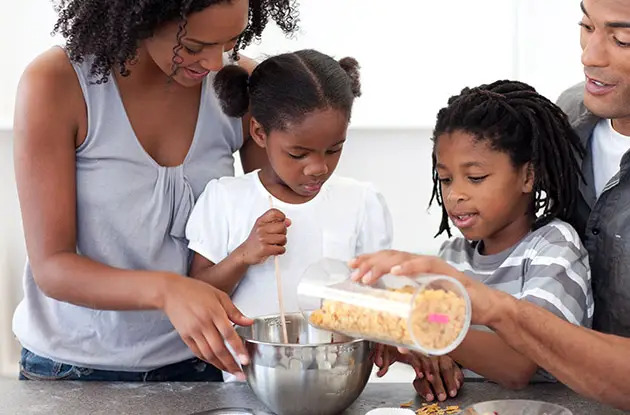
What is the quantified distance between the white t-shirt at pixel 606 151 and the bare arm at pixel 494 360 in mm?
405

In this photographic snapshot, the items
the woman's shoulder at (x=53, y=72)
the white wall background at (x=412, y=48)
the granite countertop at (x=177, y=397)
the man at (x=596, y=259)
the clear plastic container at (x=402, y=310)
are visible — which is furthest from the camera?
the white wall background at (x=412, y=48)

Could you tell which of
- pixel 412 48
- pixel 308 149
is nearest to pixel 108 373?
pixel 308 149

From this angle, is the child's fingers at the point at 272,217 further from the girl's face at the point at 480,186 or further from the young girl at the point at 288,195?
the girl's face at the point at 480,186

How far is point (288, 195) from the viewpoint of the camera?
2033 mm

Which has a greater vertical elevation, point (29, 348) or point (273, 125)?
point (273, 125)

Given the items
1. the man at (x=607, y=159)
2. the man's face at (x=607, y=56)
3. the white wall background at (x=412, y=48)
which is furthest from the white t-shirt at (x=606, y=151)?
the white wall background at (x=412, y=48)

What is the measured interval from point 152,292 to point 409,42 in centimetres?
197

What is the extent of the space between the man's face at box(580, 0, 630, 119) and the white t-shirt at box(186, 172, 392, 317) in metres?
0.50

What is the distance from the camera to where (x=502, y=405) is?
156cm

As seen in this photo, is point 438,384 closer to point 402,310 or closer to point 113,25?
point 402,310

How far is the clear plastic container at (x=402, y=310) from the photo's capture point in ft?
4.32

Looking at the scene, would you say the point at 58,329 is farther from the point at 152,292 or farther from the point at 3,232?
the point at 3,232

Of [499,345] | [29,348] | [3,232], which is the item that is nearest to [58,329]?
[29,348]

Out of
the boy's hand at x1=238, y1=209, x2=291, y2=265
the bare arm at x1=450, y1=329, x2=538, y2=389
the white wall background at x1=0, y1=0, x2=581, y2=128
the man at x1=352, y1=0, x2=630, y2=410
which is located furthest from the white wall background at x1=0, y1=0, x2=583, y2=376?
the bare arm at x1=450, y1=329, x2=538, y2=389
